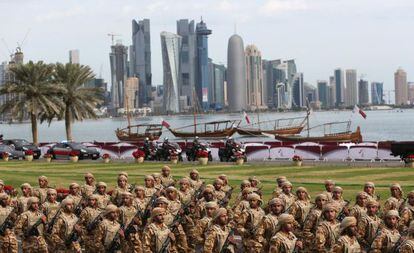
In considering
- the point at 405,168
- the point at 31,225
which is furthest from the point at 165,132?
the point at 31,225

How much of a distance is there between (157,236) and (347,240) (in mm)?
3530

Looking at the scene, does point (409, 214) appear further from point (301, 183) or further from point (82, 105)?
point (82, 105)

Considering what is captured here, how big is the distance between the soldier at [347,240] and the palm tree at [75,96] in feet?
188

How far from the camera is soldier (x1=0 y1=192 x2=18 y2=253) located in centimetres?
1581

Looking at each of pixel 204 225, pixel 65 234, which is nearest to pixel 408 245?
pixel 204 225

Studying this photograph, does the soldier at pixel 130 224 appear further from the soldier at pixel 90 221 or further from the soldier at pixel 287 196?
the soldier at pixel 287 196

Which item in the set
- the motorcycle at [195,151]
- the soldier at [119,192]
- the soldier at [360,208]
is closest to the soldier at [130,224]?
the soldier at [119,192]

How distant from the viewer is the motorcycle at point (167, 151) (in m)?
49.2

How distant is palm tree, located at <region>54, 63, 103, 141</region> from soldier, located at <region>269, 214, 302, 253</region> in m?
56.8

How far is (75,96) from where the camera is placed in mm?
68375

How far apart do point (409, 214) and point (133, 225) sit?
577cm

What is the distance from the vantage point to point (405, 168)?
39.1 meters

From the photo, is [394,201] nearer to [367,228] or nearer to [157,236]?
[367,228]

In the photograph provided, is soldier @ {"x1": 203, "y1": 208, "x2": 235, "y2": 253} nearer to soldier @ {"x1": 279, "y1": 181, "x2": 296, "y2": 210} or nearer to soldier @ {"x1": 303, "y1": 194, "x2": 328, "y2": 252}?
soldier @ {"x1": 303, "y1": 194, "x2": 328, "y2": 252}
